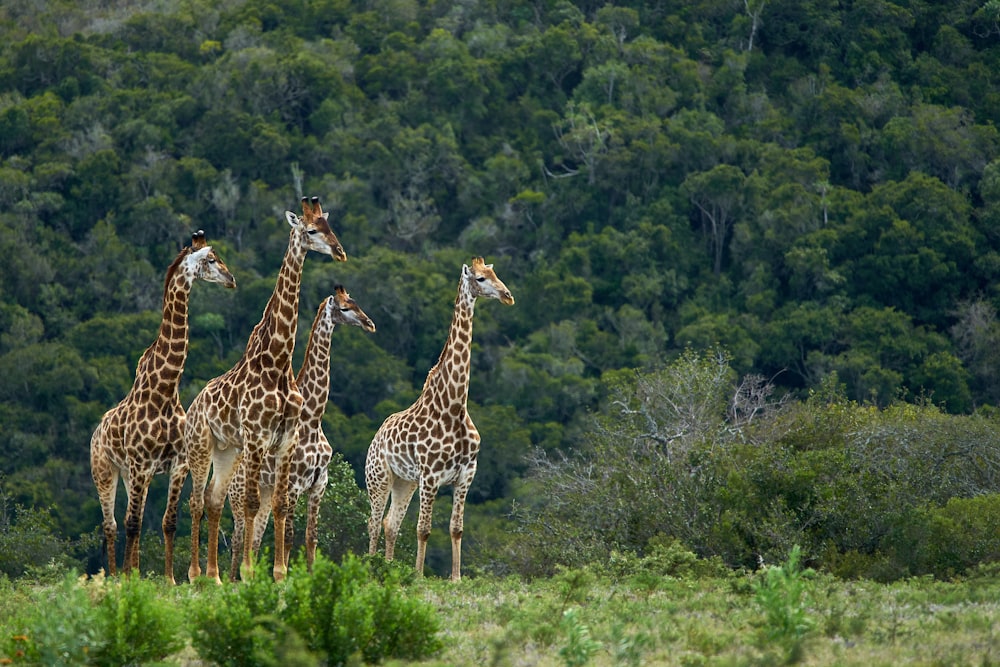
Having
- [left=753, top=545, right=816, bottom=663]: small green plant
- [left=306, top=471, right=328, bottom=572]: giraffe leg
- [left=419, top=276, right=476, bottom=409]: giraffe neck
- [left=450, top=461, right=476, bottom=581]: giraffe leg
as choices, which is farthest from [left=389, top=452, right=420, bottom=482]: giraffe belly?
[left=753, top=545, right=816, bottom=663]: small green plant

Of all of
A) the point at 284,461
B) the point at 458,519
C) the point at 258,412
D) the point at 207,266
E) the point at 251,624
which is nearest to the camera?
the point at 251,624

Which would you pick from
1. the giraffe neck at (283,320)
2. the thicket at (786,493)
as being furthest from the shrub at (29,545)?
the giraffe neck at (283,320)

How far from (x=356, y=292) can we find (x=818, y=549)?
29.5 metres

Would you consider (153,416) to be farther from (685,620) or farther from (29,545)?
(29,545)

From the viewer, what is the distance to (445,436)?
46.5 ft

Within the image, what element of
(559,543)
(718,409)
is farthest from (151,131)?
(559,543)

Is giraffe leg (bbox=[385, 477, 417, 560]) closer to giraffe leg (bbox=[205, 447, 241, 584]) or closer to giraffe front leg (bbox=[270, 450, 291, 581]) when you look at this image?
giraffe front leg (bbox=[270, 450, 291, 581])

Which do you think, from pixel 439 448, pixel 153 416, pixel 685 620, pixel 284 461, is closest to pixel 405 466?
pixel 439 448

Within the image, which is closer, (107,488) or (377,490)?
(107,488)

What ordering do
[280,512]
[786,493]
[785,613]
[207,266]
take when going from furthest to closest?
[786,493]
[207,266]
[280,512]
[785,613]

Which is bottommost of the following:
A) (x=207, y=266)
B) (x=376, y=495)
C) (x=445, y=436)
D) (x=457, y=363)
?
(x=376, y=495)

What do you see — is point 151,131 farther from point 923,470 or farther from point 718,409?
point 923,470

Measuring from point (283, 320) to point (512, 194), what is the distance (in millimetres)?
35359

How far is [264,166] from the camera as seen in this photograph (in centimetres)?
4775
